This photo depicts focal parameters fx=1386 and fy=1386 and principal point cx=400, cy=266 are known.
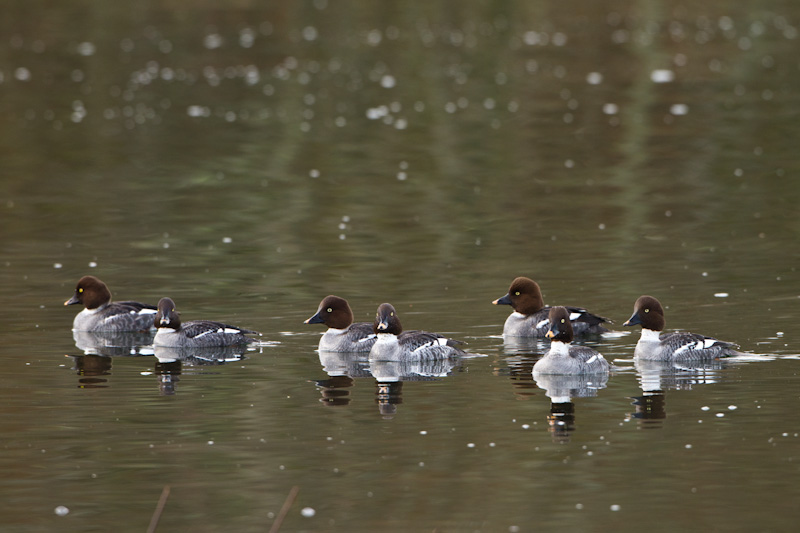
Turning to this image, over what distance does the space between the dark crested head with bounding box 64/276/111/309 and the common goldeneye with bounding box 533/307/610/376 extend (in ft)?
20.0

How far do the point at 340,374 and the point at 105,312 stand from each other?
403cm

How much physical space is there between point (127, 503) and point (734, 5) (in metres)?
52.7

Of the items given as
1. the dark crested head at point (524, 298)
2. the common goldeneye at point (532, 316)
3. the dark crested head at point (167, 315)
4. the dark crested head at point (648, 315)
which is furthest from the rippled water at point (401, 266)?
the dark crested head at point (648, 315)

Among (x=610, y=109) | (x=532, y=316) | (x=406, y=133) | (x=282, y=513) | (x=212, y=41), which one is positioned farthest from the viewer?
(x=212, y=41)

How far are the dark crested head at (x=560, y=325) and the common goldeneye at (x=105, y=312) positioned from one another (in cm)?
547

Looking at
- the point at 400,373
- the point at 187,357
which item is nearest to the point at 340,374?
the point at 400,373

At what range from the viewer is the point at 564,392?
538 inches

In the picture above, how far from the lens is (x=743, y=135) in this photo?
3144 centimetres

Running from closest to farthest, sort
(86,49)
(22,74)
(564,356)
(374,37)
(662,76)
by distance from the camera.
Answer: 1. (564,356)
2. (662,76)
3. (22,74)
4. (86,49)
5. (374,37)

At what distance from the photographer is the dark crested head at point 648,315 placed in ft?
48.9

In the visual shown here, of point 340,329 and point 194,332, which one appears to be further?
point 340,329

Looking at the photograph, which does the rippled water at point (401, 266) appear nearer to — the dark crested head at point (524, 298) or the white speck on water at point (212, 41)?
the dark crested head at point (524, 298)

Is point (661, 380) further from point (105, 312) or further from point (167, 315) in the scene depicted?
point (105, 312)

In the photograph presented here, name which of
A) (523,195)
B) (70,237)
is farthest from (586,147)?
(70,237)
